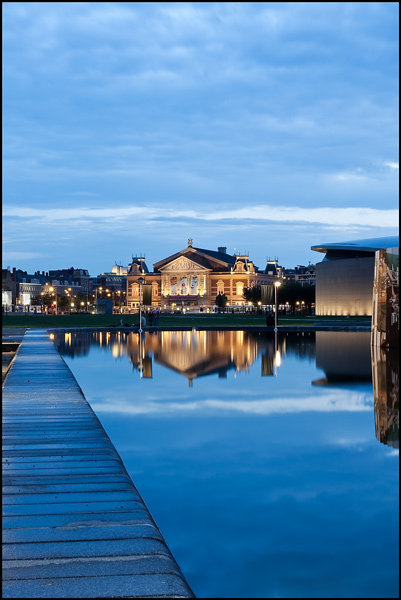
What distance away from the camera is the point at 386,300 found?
26.4m

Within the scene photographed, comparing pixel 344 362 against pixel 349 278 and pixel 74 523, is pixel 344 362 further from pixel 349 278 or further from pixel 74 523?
pixel 349 278

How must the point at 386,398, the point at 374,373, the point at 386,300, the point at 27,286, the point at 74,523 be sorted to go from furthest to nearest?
the point at 27,286 → the point at 386,300 → the point at 374,373 → the point at 386,398 → the point at 74,523

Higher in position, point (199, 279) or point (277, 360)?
point (199, 279)

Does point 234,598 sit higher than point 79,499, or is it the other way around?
point 79,499

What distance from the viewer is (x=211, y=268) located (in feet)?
443

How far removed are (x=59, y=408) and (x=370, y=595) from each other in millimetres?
6363

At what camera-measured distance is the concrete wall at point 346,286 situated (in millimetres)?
75000

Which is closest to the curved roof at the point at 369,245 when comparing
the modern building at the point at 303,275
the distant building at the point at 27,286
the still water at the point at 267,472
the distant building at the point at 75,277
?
the still water at the point at 267,472

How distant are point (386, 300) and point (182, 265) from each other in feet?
349

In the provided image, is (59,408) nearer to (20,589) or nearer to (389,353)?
(20,589)

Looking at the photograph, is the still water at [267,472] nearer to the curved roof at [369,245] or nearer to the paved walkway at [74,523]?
the paved walkway at [74,523]

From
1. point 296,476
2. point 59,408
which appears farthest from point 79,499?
point 59,408

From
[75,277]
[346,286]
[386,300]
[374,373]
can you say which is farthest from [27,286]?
[374,373]

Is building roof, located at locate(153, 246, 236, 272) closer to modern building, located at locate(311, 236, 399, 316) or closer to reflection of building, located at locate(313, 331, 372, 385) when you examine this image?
modern building, located at locate(311, 236, 399, 316)
